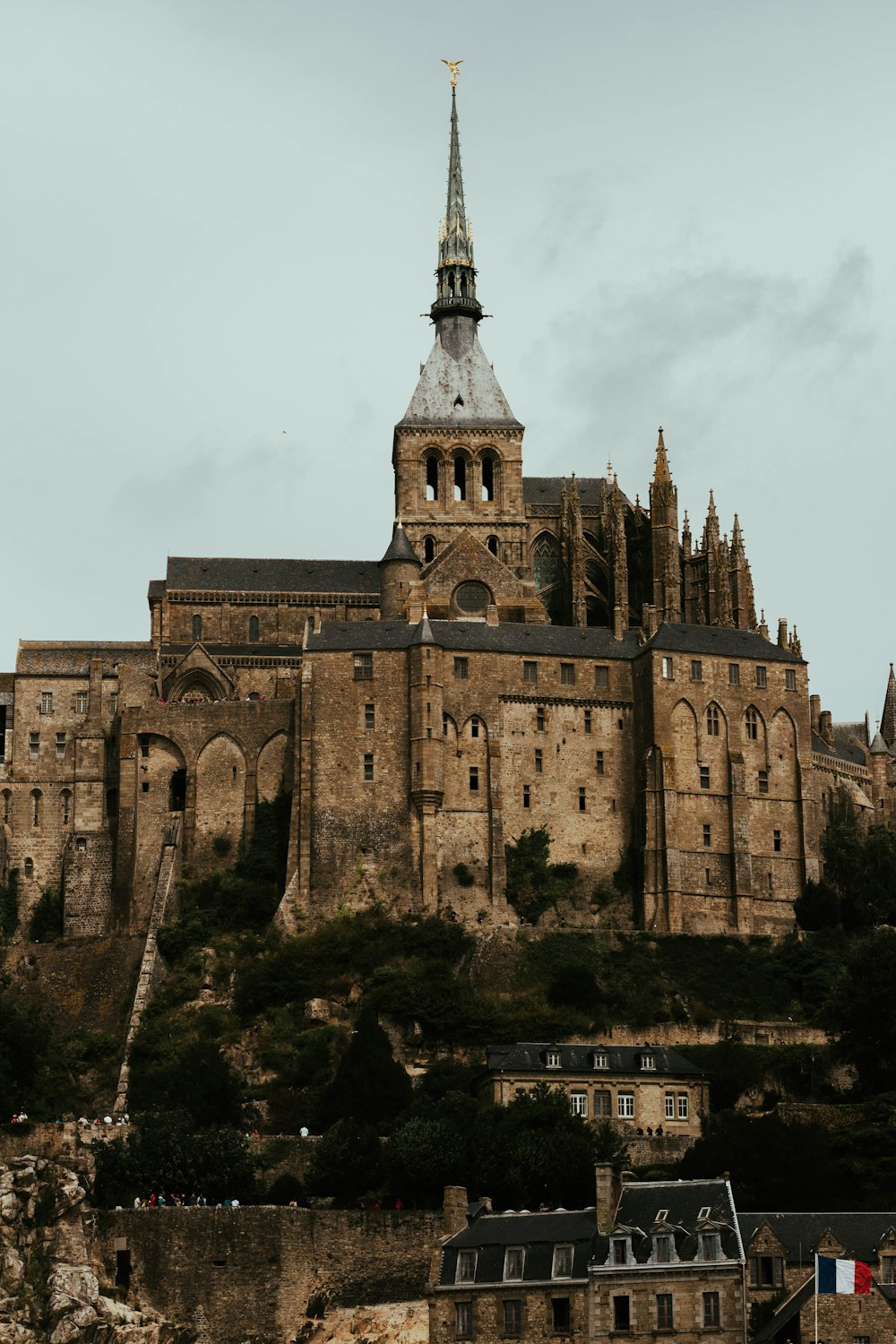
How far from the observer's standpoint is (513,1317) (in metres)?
69.6

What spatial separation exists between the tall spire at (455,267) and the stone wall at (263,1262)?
201 feet

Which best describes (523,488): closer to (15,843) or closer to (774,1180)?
(15,843)

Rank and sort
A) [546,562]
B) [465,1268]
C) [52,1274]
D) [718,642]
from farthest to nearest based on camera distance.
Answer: [546,562], [718,642], [52,1274], [465,1268]

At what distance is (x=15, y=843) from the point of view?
364 feet

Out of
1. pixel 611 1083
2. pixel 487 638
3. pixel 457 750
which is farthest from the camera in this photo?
pixel 487 638

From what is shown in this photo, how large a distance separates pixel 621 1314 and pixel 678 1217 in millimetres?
3042

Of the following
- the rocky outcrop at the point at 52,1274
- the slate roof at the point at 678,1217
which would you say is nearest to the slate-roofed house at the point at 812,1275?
the slate roof at the point at 678,1217

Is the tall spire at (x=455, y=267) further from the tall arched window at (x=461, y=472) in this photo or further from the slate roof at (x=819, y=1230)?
the slate roof at (x=819, y=1230)

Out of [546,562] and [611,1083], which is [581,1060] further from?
[546,562]

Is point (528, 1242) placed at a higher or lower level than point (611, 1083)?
lower

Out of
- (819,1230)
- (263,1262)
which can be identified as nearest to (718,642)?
(263,1262)

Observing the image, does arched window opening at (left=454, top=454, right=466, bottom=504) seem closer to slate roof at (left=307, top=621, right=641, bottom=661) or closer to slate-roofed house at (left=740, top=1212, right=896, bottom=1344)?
slate roof at (left=307, top=621, right=641, bottom=661)

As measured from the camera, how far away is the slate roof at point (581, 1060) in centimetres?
8800

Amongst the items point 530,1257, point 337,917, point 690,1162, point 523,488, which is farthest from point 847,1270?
point 523,488
